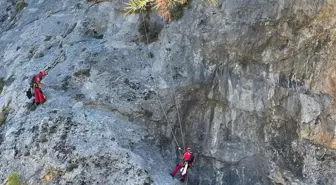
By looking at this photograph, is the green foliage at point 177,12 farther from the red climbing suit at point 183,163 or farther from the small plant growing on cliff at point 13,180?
the small plant growing on cliff at point 13,180

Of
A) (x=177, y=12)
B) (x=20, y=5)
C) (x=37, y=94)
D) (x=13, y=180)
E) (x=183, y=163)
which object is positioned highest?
(x=177, y=12)

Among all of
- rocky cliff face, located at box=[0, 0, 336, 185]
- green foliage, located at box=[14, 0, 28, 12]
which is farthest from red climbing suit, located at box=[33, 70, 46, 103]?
green foliage, located at box=[14, 0, 28, 12]

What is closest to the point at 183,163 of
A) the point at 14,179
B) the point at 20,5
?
the point at 14,179

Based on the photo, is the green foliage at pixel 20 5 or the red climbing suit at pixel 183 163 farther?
the green foliage at pixel 20 5

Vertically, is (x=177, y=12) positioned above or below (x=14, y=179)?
above

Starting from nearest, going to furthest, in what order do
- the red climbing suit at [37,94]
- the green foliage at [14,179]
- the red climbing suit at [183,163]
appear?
the green foliage at [14,179], the red climbing suit at [183,163], the red climbing suit at [37,94]

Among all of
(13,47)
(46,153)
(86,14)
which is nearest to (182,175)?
(46,153)

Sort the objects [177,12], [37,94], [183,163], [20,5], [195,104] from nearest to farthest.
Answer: [183,163], [37,94], [195,104], [177,12], [20,5]

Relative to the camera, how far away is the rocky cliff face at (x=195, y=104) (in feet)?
54.0

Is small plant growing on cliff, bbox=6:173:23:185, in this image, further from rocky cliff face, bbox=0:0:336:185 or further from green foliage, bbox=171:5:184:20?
green foliage, bbox=171:5:184:20

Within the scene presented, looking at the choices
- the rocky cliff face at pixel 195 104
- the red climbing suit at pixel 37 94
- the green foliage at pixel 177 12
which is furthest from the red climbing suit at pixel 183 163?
the red climbing suit at pixel 37 94

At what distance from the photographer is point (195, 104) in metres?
18.4

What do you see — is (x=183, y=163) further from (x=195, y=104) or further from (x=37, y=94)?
(x=37, y=94)

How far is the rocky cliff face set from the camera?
16.5m
